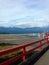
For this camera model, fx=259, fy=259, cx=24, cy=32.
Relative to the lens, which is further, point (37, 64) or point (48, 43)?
point (48, 43)

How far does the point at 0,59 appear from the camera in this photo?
19.5m

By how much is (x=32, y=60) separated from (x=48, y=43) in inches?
476

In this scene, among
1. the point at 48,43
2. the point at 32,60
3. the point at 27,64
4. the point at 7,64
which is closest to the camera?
the point at 7,64

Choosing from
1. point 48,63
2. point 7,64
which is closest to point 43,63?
point 48,63

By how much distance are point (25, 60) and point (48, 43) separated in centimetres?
1351

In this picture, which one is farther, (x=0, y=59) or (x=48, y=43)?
(x=48, y=43)

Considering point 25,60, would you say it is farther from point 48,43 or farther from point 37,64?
point 48,43

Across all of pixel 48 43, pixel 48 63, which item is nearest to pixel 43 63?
pixel 48 63

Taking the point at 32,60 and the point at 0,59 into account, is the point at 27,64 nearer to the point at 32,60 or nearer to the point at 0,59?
the point at 32,60

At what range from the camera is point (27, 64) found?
1464 cm

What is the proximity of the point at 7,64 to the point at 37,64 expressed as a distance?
12.4 feet

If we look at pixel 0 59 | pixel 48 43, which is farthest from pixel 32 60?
pixel 48 43

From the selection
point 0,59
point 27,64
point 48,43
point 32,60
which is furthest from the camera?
point 48,43

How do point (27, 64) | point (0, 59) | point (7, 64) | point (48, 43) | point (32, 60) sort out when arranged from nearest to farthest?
point (7, 64), point (27, 64), point (32, 60), point (0, 59), point (48, 43)
